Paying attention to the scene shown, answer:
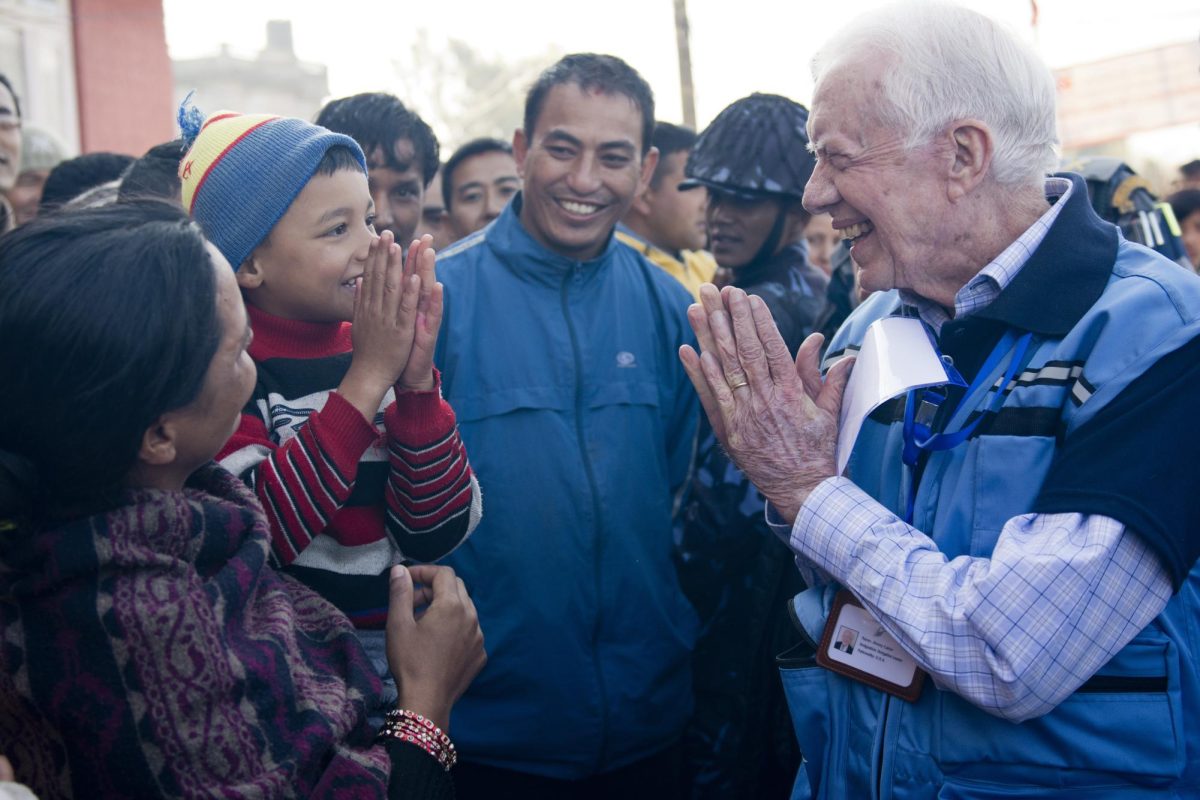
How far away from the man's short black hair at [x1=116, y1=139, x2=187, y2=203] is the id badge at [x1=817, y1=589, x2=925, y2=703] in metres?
1.70

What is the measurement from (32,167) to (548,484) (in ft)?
12.8

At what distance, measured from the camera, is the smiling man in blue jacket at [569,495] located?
2793 mm

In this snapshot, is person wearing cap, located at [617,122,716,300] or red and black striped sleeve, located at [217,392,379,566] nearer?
red and black striped sleeve, located at [217,392,379,566]

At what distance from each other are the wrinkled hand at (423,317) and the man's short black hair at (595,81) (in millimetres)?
1451

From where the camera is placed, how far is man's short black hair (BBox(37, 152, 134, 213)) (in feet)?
12.7

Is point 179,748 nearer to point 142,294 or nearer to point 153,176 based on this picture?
A: point 142,294

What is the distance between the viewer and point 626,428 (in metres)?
2.96

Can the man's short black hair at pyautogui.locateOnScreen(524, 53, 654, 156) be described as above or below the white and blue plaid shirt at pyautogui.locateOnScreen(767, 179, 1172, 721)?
above

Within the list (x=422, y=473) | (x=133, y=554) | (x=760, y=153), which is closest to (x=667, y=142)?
(x=760, y=153)

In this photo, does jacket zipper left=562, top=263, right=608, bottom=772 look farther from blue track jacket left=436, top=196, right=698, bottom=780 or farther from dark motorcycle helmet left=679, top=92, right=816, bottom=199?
dark motorcycle helmet left=679, top=92, right=816, bottom=199

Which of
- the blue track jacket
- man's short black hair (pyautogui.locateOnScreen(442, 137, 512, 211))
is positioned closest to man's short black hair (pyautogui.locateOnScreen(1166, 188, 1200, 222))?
man's short black hair (pyautogui.locateOnScreen(442, 137, 512, 211))

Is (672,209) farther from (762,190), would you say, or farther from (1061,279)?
(1061,279)

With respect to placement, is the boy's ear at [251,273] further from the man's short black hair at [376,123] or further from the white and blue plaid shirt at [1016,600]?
the man's short black hair at [376,123]

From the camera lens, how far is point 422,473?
2.05m
